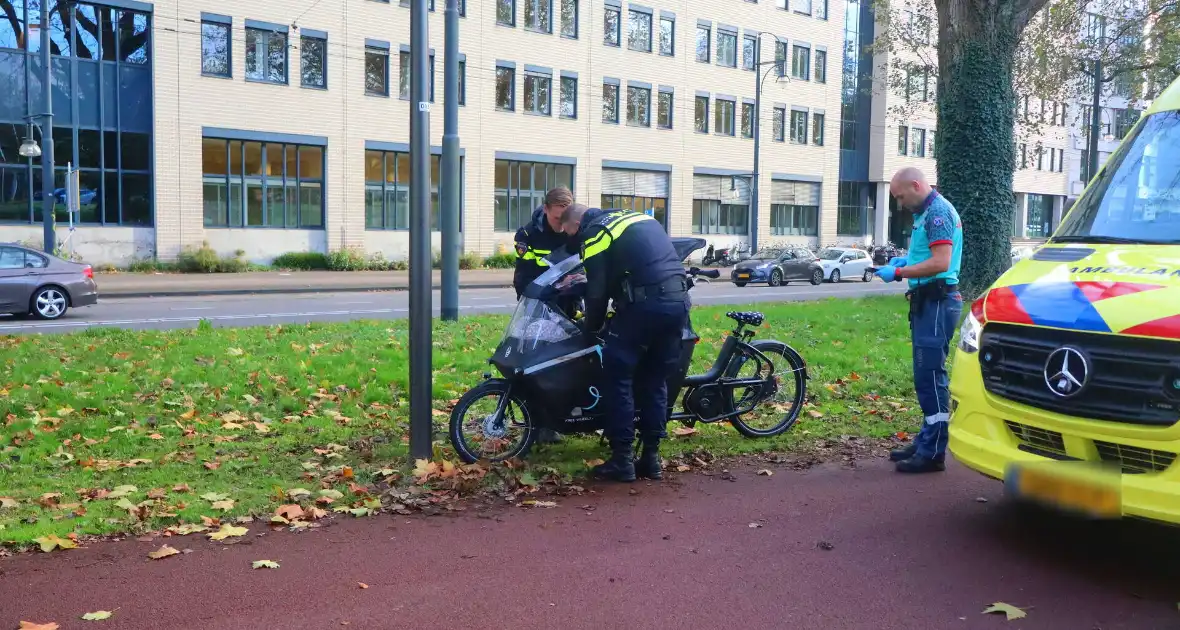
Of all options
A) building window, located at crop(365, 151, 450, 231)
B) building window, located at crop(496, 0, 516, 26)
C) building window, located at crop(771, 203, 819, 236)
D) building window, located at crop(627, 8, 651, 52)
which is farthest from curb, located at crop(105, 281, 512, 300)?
building window, located at crop(771, 203, 819, 236)

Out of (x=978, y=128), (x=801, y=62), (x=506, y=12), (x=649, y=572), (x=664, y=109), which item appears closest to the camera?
(x=649, y=572)

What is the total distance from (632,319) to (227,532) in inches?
101

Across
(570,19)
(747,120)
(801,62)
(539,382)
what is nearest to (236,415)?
(539,382)

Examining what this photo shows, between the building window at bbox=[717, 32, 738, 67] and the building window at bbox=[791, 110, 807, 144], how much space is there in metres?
5.30

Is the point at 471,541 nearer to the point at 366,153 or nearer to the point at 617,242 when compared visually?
the point at 617,242

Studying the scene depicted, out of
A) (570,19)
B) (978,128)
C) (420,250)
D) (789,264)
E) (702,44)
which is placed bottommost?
(789,264)

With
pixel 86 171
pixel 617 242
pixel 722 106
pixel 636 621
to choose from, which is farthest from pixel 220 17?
pixel 636 621

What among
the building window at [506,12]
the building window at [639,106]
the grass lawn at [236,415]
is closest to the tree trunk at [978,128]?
the grass lawn at [236,415]

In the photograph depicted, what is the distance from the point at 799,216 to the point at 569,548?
172 ft

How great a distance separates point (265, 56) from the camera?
116 feet

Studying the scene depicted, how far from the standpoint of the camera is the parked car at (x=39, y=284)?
56.7 feet

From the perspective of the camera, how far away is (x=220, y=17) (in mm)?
34250

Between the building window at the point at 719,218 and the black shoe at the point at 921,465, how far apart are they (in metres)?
43.6

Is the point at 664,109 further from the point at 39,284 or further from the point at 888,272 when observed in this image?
the point at 888,272
